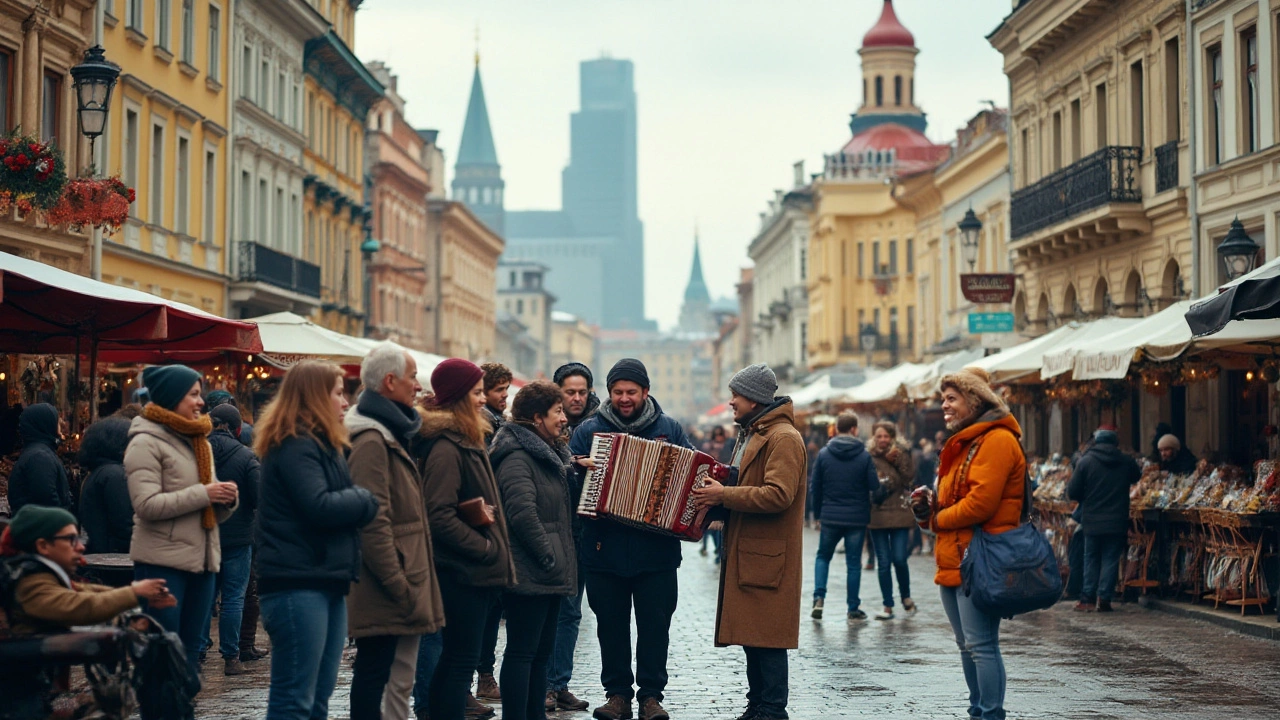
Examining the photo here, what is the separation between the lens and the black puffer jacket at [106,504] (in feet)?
35.6

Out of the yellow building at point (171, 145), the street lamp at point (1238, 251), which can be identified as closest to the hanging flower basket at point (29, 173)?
the yellow building at point (171, 145)

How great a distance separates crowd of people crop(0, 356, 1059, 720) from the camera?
7258 mm

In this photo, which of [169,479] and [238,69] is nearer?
[169,479]

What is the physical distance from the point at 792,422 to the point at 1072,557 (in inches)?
367

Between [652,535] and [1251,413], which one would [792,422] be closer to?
[652,535]

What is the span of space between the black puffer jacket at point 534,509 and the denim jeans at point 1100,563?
9679mm

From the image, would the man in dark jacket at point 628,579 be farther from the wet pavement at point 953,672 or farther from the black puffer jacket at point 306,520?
the black puffer jacket at point 306,520

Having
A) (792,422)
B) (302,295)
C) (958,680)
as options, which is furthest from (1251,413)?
(302,295)

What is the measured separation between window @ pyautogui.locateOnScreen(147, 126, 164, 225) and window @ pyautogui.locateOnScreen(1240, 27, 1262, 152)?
18.0 m

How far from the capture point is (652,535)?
32.6 ft

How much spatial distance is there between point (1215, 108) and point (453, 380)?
21.3m

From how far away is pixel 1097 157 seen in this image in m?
31.1

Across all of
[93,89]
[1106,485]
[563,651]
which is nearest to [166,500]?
[563,651]

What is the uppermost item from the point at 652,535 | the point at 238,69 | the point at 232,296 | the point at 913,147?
the point at 913,147
